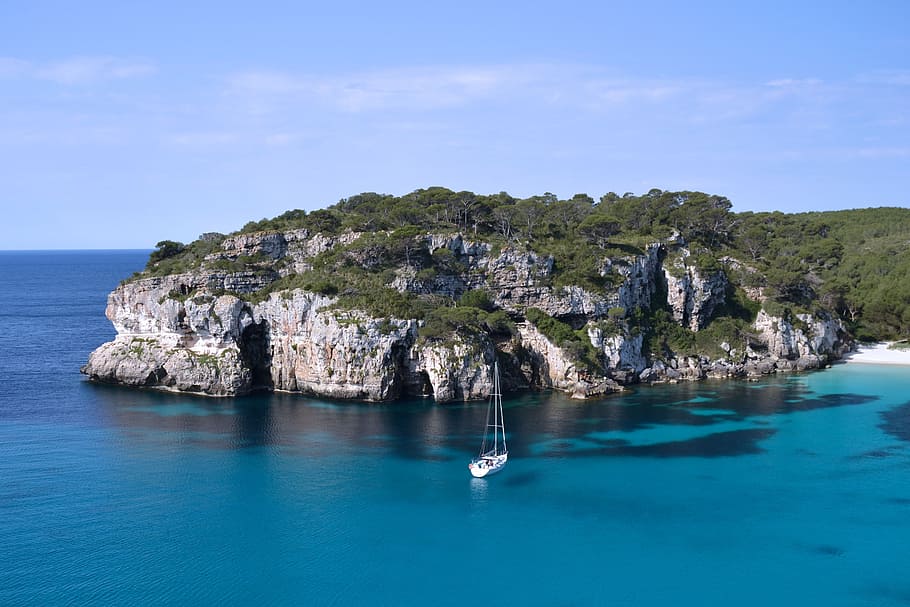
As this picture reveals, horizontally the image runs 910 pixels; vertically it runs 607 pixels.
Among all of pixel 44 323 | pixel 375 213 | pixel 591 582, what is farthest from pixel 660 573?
Answer: pixel 44 323

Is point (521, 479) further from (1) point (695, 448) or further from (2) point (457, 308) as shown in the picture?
(2) point (457, 308)

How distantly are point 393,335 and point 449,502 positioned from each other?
73.1 feet

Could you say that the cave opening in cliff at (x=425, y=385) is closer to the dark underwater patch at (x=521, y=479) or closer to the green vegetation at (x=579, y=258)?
the green vegetation at (x=579, y=258)

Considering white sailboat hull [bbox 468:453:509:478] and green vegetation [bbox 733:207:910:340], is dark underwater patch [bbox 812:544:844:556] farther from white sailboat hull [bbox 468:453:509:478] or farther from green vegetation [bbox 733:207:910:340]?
green vegetation [bbox 733:207:910:340]

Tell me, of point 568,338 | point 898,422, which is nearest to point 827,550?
point 898,422

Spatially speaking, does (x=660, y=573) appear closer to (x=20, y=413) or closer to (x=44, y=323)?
(x=20, y=413)

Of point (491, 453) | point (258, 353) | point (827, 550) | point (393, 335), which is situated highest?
point (393, 335)

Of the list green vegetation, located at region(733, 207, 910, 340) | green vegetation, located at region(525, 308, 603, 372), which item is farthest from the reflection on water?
green vegetation, located at region(733, 207, 910, 340)

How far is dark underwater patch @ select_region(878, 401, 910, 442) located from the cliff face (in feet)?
47.6

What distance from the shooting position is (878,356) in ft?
248

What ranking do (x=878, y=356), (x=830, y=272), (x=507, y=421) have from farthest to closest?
(x=830, y=272) → (x=878, y=356) → (x=507, y=421)

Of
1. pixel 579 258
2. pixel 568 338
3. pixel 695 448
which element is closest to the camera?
pixel 695 448

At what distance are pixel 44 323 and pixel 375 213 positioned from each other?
184 ft

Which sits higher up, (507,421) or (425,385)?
(425,385)
